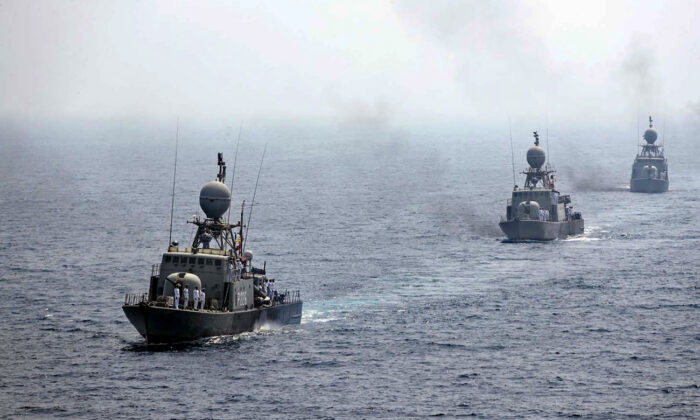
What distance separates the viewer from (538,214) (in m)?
130

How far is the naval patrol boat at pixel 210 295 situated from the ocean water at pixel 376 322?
1.23 metres

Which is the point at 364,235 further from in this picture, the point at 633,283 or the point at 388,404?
the point at 388,404

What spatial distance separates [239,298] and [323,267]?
2784cm

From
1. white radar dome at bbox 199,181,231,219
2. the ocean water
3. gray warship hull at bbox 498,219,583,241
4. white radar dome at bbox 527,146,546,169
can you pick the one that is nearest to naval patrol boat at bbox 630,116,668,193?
the ocean water

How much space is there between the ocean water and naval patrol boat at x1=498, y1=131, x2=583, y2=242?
2.62 meters

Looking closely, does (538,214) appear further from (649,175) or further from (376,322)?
(649,175)

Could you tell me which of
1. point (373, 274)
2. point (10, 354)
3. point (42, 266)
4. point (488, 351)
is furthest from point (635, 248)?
point (10, 354)

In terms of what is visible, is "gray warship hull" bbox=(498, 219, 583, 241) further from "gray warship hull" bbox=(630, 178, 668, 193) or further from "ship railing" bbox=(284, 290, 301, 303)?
"gray warship hull" bbox=(630, 178, 668, 193)

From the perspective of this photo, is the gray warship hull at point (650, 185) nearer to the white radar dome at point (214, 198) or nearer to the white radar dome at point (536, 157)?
the white radar dome at point (536, 157)

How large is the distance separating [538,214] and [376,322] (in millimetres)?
54470

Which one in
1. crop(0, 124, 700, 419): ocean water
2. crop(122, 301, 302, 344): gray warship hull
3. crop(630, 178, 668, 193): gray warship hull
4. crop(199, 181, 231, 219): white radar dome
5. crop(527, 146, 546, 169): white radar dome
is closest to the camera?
crop(0, 124, 700, 419): ocean water

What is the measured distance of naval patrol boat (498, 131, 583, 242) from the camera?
128250 mm

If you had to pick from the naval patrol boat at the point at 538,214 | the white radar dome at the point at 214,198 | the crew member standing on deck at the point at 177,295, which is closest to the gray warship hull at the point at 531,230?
the naval patrol boat at the point at 538,214

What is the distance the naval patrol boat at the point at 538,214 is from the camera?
128 metres
